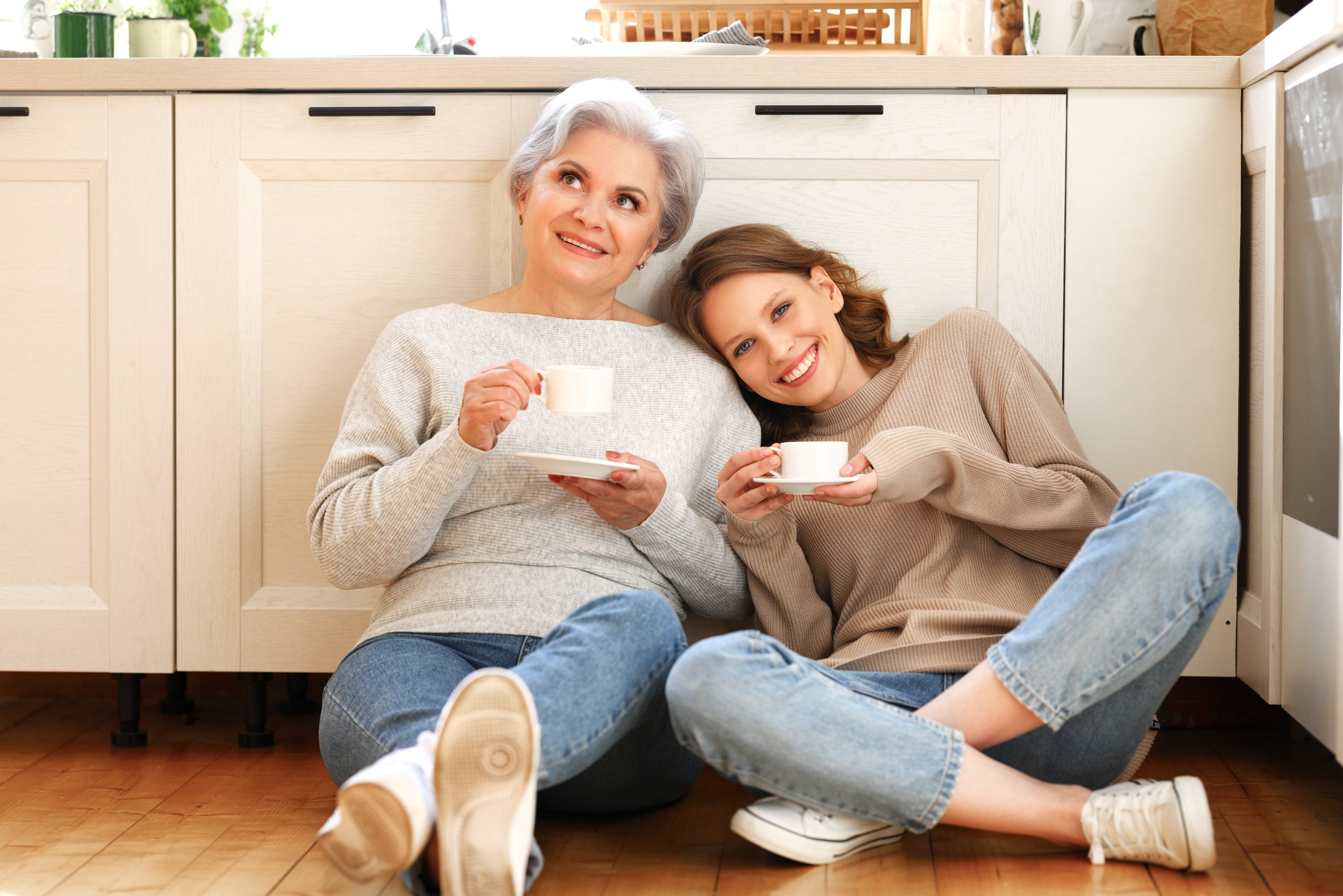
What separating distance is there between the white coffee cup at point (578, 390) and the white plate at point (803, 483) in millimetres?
194

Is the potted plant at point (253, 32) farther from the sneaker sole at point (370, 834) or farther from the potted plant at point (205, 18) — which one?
the sneaker sole at point (370, 834)

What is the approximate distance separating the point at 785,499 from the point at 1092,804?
0.46 m

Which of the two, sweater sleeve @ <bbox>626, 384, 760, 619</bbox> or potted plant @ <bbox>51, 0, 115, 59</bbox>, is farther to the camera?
potted plant @ <bbox>51, 0, 115, 59</bbox>

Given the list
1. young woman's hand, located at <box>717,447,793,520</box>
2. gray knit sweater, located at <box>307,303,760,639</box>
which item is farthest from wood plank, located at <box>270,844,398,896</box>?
young woman's hand, located at <box>717,447,793,520</box>

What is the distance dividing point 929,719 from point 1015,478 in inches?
13.2

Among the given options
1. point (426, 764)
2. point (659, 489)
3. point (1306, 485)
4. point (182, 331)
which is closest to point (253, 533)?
point (182, 331)

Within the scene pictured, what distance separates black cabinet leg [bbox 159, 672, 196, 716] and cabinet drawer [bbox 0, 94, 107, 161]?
79cm

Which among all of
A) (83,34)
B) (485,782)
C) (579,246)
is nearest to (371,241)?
(579,246)

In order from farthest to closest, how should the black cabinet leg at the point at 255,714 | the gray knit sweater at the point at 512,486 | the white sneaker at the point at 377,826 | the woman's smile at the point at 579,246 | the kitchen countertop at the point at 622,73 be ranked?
the black cabinet leg at the point at 255,714
the kitchen countertop at the point at 622,73
the woman's smile at the point at 579,246
the gray knit sweater at the point at 512,486
the white sneaker at the point at 377,826

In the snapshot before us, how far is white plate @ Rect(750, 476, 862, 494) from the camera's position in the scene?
123 cm

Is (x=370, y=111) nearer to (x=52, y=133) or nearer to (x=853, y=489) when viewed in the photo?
(x=52, y=133)

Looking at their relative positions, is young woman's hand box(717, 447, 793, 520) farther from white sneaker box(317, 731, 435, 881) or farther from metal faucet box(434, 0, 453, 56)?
metal faucet box(434, 0, 453, 56)

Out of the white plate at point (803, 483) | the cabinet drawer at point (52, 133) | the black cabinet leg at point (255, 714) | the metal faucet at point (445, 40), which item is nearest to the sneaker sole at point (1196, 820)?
the white plate at point (803, 483)

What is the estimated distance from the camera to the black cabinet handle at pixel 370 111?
5.28 feet
